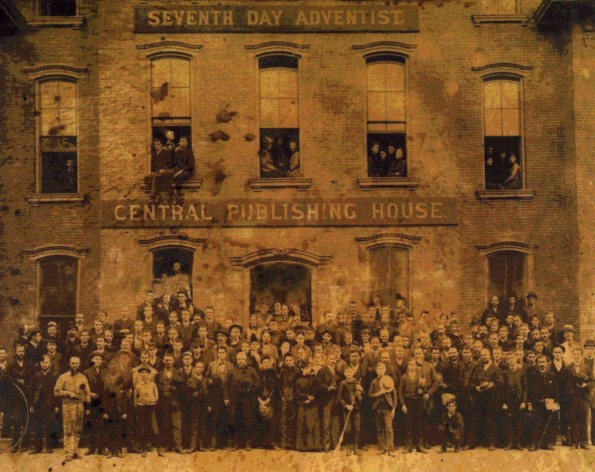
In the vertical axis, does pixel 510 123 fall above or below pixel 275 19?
below

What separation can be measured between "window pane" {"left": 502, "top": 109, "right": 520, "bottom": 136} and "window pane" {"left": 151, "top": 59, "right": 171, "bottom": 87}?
4.33 meters

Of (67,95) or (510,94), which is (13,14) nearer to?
(67,95)

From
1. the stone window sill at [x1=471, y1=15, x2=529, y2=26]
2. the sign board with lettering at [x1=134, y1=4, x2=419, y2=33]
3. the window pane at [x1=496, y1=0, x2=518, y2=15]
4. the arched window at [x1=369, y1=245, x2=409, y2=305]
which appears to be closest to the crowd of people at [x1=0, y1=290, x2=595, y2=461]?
the arched window at [x1=369, y1=245, x2=409, y2=305]

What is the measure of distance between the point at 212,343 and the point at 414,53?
4.43 metres

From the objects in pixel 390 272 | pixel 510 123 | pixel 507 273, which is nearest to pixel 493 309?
pixel 507 273

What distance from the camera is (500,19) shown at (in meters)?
8.49

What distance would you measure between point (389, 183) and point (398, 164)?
293 mm

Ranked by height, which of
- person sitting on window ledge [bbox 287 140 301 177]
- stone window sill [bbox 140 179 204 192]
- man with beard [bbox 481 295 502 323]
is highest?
person sitting on window ledge [bbox 287 140 301 177]

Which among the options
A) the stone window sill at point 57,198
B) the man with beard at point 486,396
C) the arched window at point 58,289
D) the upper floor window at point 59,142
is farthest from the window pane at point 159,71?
the man with beard at point 486,396

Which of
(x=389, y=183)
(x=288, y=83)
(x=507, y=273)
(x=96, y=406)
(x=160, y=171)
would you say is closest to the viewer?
(x=96, y=406)

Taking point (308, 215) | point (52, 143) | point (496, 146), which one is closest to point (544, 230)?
point (496, 146)

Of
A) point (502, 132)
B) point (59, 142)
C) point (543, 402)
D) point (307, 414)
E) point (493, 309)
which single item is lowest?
point (307, 414)

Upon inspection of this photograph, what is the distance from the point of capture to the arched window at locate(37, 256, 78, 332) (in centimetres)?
834

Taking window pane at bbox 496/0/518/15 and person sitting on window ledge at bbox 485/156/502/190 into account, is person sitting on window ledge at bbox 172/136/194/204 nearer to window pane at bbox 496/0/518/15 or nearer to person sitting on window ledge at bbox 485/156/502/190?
person sitting on window ledge at bbox 485/156/502/190
